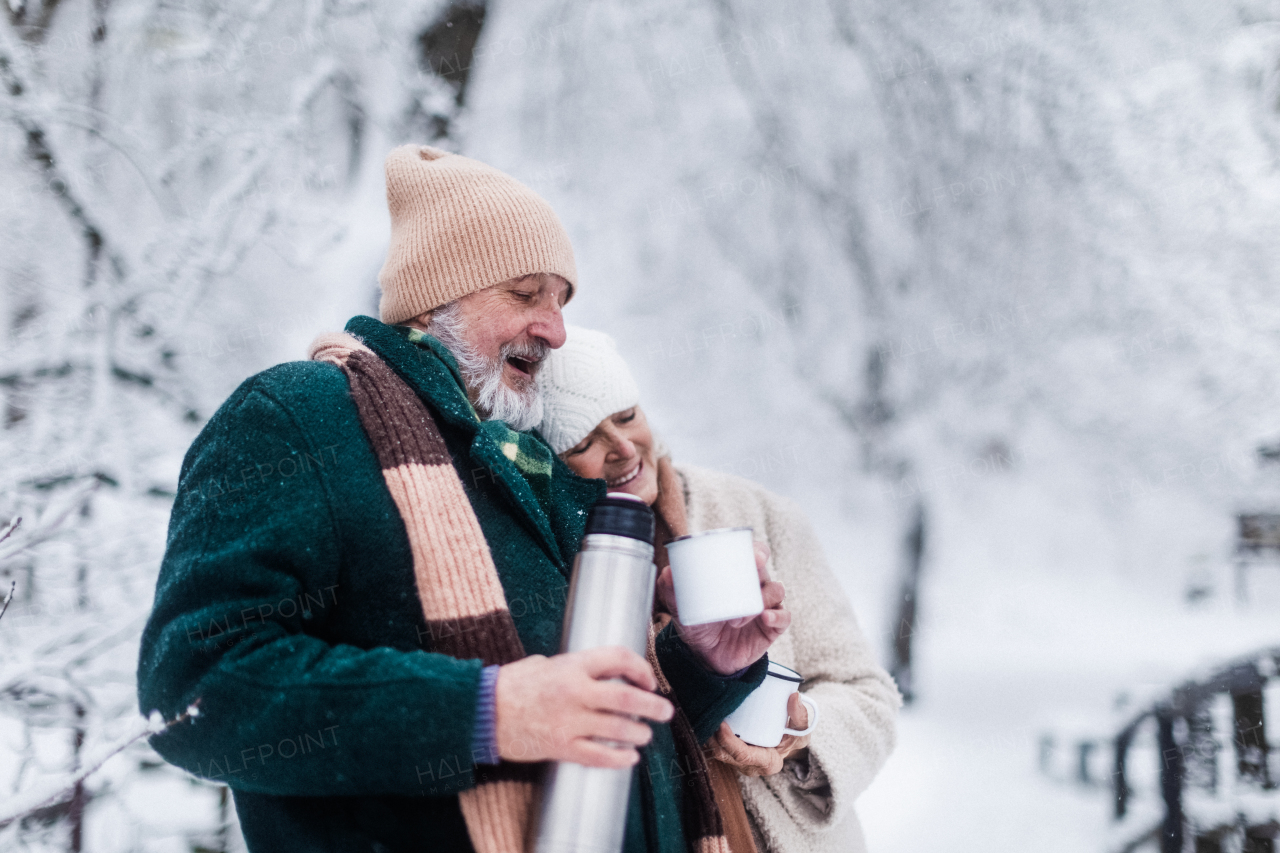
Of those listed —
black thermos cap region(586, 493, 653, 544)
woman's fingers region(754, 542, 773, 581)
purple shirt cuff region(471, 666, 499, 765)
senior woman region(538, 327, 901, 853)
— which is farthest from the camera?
senior woman region(538, 327, 901, 853)

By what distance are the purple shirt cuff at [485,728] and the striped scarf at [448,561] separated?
101 millimetres

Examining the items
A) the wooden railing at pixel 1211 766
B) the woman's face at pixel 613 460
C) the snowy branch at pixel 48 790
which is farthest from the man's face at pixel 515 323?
the wooden railing at pixel 1211 766

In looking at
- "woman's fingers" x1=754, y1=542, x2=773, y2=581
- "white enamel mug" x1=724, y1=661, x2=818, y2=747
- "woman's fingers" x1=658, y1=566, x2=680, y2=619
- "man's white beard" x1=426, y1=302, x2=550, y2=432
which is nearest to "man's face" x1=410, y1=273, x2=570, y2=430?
"man's white beard" x1=426, y1=302, x2=550, y2=432

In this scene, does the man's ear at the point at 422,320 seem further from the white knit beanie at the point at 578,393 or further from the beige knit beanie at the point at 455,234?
the white knit beanie at the point at 578,393

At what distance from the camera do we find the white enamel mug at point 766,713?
1144mm

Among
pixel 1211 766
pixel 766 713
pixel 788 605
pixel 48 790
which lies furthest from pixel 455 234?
pixel 1211 766

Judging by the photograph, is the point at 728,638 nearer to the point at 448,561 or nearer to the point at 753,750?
the point at 753,750

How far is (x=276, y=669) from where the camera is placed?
67 cm

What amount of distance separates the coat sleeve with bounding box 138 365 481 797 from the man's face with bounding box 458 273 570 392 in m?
0.43

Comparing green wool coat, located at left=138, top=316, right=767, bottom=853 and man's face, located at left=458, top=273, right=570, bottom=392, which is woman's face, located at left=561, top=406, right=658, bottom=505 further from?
green wool coat, located at left=138, top=316, right=767, bottom=853

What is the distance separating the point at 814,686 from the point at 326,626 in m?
1.08

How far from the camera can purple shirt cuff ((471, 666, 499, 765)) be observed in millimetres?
640

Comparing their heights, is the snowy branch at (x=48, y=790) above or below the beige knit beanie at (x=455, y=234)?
below

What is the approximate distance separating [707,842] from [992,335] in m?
2.88
